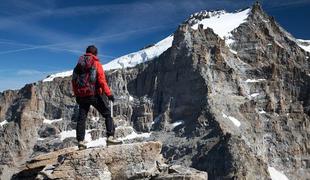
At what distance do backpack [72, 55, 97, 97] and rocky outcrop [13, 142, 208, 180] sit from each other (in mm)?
1826

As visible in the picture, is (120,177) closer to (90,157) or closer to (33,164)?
(90,157)

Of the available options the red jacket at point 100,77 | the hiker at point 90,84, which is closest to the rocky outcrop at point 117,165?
the hiker at point 90,84

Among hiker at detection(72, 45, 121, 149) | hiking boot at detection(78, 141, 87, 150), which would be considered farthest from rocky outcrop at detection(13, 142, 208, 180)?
hiker at detection(72, 45, 121, 149)

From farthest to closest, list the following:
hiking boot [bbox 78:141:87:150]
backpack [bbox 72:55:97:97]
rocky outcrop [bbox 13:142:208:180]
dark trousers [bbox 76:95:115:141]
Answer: dark trousers [bbox 76:95:115:141] → hiking boot [bbox 78:141:87:150] → backpack [bbox 72:55:97:97] → rocky outcrop [bbox 13:142:208:180]

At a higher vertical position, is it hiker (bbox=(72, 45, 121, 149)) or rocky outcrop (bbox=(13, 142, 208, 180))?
hiker (bbox=(72, 45, 121, 149))

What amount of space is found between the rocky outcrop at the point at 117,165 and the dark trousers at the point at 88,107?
1003mm

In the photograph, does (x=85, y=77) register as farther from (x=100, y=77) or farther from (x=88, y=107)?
(x=88, y=107)

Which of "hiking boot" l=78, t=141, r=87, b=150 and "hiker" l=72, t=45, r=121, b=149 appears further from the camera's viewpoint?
"hiking boot" l=78, t=141, r=87, b=150

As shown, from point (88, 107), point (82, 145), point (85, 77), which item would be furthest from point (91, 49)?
point (82, 145)

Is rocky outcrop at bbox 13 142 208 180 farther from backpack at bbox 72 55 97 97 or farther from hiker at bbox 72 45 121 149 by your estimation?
backpack at bbox 72 55 97 97

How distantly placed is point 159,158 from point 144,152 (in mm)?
785

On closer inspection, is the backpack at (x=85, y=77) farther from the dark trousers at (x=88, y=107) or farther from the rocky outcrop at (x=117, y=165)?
the rocky outcrop at (x=117, y=165)

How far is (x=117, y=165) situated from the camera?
18797 mm

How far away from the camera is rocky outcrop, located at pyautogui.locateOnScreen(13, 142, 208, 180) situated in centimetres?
1823
